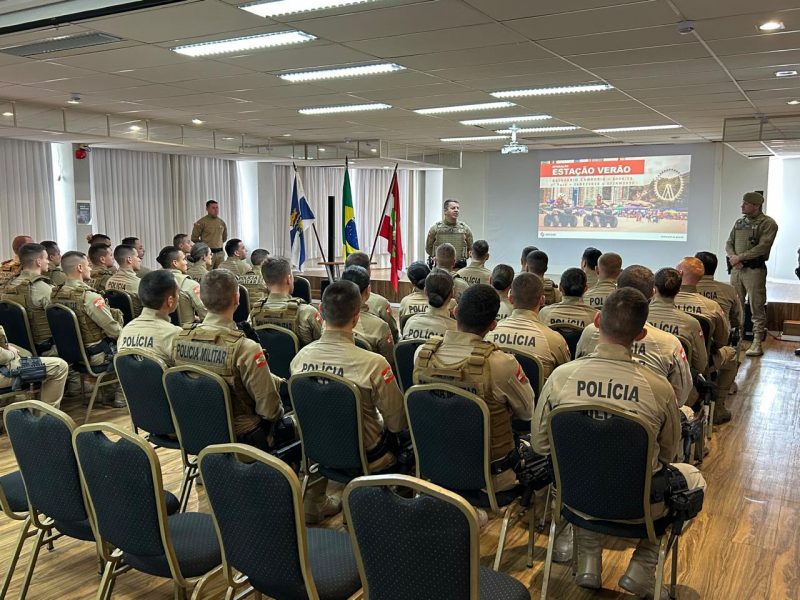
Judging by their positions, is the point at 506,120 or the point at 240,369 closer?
the point at 240,369

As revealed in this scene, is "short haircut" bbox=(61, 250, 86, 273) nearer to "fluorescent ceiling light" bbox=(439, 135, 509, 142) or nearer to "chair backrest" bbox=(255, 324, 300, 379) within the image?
"chair backrest" bbox=(255, 324, 300, 379)

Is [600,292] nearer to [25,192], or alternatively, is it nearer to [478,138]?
[478,138]

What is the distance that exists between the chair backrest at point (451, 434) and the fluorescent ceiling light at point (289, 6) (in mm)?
2565

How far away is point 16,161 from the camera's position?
33.2 feet

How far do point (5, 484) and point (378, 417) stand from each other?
1699mm

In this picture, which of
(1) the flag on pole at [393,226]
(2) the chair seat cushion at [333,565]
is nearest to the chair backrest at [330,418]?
(2) the chair seat cushion at [333,565]

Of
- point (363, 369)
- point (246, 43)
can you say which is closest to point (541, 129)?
point (246, 43)

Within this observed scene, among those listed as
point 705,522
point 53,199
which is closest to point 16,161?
point 53,199

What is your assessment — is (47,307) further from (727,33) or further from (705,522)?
(727,33)

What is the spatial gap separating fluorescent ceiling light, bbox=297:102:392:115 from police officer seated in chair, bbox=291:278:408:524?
5.27m

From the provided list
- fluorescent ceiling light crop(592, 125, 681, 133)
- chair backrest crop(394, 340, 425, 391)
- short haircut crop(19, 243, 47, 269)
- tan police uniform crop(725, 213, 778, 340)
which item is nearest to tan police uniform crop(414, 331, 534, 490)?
chair backrest crop(394, 340, 425, 391)

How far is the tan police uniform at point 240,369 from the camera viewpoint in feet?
10.8

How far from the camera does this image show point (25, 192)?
10.2 meters

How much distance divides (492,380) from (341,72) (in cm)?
420
